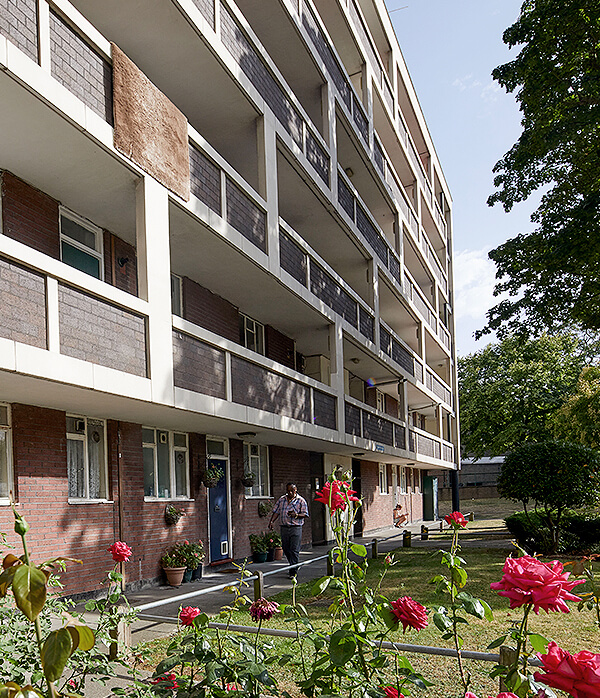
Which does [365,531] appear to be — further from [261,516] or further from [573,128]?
[573,128]

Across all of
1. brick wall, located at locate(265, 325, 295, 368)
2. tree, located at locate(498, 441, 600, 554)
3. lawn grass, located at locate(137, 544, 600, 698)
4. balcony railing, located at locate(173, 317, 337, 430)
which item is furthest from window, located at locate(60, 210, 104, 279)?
tree, located at locate(498, 441, 600, 554)

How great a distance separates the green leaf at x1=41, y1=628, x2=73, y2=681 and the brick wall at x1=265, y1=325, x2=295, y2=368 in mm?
15262

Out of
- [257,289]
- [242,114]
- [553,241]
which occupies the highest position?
[242,114]

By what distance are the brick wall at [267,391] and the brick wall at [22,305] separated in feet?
14.6

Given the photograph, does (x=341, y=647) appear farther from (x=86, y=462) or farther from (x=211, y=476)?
(x=211, y=476)

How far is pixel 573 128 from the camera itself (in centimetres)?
1523

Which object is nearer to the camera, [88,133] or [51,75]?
[51,75]

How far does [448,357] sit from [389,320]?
11655mm

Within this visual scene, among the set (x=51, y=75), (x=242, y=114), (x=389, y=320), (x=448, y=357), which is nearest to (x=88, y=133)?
(x=51, y=75)

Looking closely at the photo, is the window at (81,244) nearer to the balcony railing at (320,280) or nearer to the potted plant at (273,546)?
the balcony railing at (320,280)

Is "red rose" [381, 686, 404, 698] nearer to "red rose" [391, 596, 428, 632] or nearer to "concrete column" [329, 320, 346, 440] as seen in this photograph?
"red rose" [391, 596, 428, 632]

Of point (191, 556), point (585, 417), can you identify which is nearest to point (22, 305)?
point (191, 556)

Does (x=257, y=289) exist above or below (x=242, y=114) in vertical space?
below

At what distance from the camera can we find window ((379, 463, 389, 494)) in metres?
29.4
